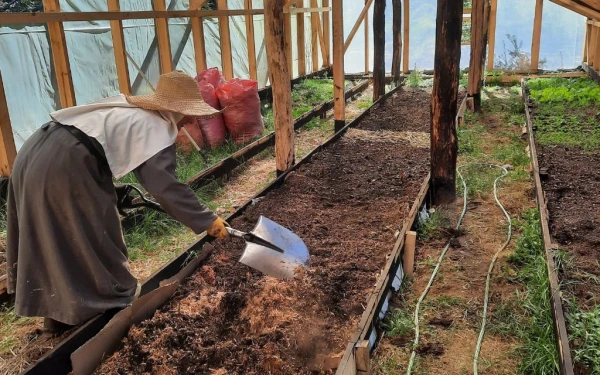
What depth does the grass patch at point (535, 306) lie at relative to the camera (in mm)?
2820

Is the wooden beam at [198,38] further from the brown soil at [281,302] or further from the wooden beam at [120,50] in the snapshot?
the brown soil at [281,302]

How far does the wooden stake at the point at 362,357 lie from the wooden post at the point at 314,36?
1193 cm

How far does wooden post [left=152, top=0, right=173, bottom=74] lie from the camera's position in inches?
292

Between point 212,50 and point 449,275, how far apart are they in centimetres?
649

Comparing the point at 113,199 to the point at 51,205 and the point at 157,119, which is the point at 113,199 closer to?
the point at 51,205

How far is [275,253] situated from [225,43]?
6.61 meters

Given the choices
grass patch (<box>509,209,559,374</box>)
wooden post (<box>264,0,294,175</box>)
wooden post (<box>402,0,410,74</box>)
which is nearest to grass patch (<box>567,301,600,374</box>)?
grass patch (<box>509,209,559,374</box>)

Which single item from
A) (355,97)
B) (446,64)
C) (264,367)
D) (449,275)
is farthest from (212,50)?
(264,367)

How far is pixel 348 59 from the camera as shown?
15445 millimetres

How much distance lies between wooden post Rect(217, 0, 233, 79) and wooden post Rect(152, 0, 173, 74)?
1.59 meters

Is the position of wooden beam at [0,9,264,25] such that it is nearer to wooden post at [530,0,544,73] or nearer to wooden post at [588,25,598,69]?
wooden post at [530,0,544,73]

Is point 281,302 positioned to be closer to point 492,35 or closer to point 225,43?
A: point 225,43

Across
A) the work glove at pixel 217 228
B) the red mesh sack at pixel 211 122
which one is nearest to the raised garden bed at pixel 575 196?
the work glove at pixel 217 228

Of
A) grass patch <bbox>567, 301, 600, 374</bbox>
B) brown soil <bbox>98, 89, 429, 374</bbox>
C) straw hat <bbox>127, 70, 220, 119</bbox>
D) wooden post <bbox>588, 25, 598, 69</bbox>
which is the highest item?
straw hat <bbox>127, 70, 220, 119</bbox>
